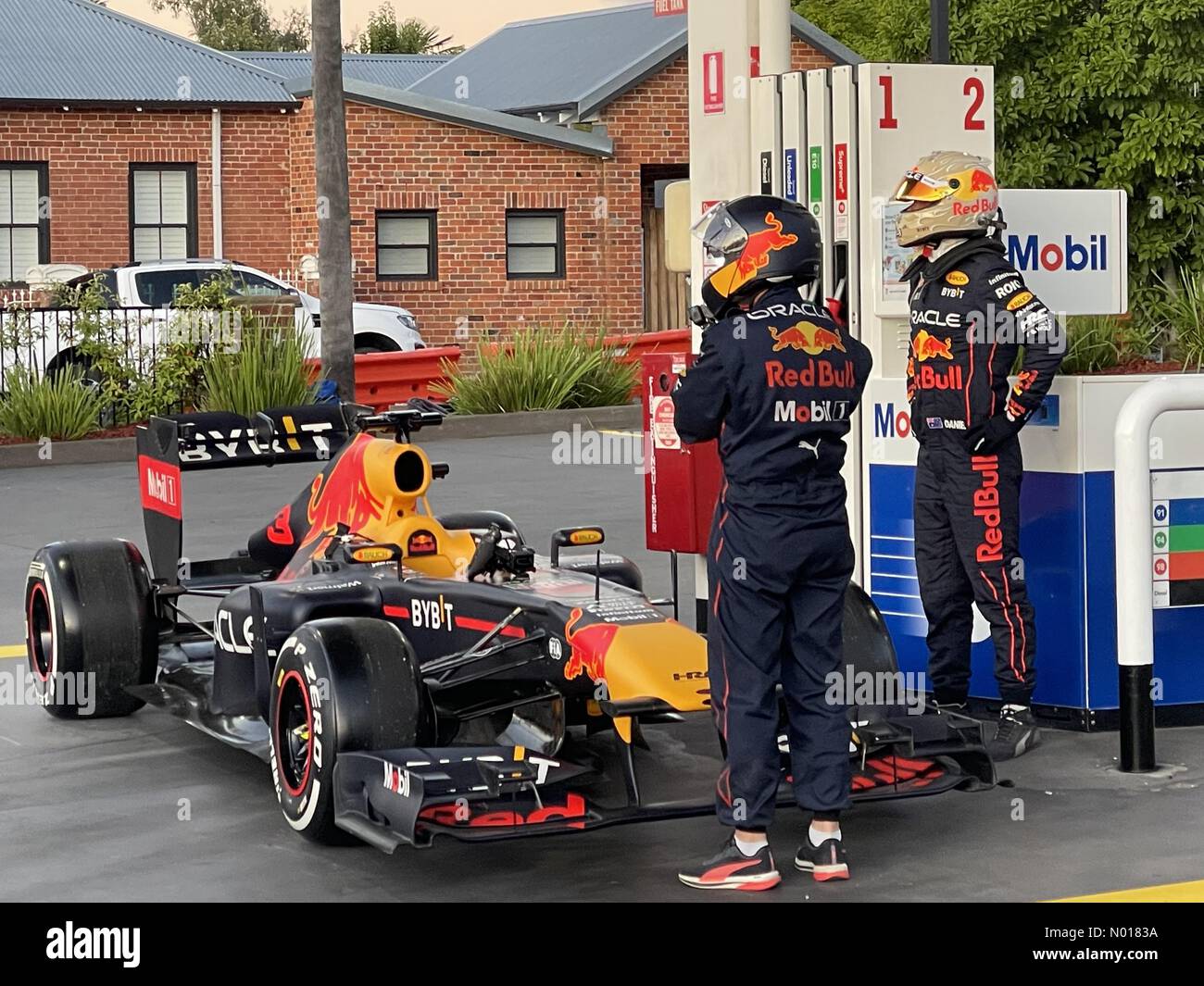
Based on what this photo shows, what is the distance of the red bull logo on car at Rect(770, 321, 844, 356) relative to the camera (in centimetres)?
631

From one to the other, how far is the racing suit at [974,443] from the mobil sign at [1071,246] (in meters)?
0.77

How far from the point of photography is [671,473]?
9.80 meters

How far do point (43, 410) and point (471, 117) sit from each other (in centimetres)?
1257

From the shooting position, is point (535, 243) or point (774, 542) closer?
point (774, 542)

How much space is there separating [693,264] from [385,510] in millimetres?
2640

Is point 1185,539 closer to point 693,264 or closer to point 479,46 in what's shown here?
point 693,264

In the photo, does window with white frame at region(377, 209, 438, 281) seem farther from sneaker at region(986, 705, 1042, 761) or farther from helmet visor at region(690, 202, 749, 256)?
helmet visor at region(690, 202, 749, 256)

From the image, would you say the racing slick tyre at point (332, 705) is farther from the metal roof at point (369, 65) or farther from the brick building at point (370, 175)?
the metal roof at point (369, 65)

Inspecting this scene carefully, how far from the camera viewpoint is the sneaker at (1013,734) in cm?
798

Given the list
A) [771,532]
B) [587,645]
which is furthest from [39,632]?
[771,532]

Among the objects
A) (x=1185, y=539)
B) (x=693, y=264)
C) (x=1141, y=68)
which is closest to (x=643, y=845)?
(x=1185, y=539)

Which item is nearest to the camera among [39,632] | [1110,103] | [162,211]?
[39,632]

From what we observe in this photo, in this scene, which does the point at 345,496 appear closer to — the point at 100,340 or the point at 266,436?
the point at 266,436

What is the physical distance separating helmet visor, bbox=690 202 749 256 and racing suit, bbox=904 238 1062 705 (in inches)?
70.4
